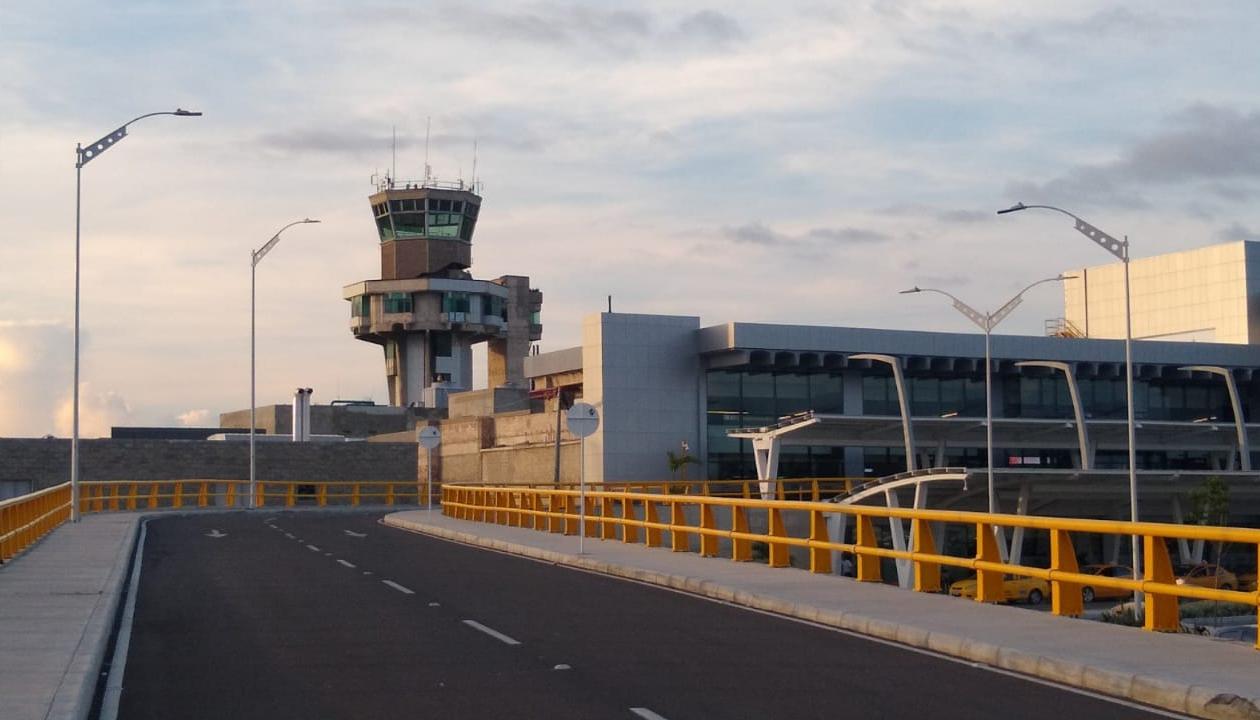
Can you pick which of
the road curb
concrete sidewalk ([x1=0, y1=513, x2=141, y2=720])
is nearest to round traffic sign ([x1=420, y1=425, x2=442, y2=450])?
concrete sidewalk ([x1=0, y1=513, x2=141, y2=720])

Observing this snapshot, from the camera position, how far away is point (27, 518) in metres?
28.9

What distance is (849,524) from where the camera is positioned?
60844 millimetres

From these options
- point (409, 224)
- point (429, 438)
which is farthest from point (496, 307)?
point (429, 438)

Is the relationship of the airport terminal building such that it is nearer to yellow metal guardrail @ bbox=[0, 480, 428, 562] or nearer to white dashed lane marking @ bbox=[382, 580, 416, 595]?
yellow metal guardrail @ bbox=[0, 480, 428, 562]

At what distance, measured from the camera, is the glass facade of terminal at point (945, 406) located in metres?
68.2

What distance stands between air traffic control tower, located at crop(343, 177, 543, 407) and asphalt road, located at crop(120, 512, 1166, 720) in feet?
319

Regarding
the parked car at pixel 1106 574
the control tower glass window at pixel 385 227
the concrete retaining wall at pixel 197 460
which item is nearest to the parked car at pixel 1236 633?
the parked car at pixel 1106 574

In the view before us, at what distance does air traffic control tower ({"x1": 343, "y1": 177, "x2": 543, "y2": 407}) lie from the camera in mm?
119125

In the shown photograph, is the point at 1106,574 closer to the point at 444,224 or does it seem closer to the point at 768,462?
the point at 768,462

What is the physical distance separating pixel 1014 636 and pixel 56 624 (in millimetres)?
10138

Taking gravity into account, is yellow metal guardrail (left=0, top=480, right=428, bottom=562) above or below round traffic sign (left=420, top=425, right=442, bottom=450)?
below

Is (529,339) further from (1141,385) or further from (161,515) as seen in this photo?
(161,515)

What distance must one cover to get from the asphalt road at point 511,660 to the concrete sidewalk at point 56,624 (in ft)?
1.45

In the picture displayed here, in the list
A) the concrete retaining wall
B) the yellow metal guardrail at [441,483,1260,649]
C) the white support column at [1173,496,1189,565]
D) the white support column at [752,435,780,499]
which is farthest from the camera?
the concrete retaining wall
